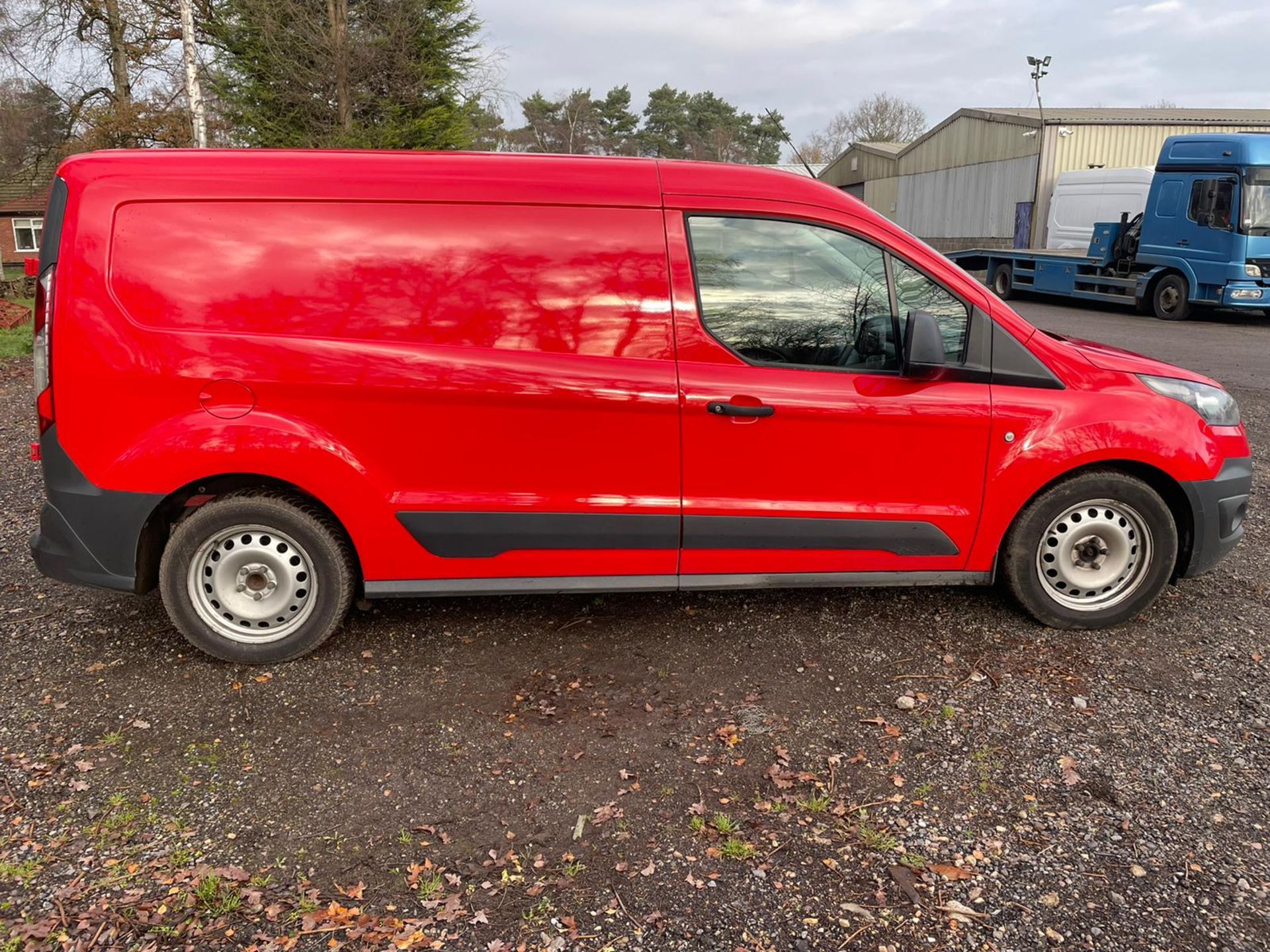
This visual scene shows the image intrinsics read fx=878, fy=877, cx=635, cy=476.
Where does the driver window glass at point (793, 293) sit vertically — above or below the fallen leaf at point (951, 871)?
above

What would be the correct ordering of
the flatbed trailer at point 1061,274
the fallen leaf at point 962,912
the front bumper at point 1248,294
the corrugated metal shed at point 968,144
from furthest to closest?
the corrugated metal shed at point 968,144, the flatbed trailer at point 1061,274, the front bumper at point 1248,294, the fallen leaf at point 962,912

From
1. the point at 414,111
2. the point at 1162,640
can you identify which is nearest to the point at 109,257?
the point at 1162,640

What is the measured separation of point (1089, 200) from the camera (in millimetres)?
22406

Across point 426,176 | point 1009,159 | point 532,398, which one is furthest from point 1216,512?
point 1009,159

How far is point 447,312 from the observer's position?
11.0 feet

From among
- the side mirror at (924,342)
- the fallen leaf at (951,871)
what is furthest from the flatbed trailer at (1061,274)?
the fallen leaf at (951,871)

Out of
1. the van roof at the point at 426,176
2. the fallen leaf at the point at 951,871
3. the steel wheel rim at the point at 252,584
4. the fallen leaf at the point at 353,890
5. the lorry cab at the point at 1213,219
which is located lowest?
the fallen leaf at the point at 353,890

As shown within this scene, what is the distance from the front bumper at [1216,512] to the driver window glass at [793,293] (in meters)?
1.51

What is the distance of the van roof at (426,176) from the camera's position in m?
3.30

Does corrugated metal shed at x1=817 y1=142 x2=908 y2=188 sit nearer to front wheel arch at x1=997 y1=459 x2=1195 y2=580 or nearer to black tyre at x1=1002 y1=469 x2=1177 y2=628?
front wheel arch at x1=997 y1=459 x2=1195 y2=580

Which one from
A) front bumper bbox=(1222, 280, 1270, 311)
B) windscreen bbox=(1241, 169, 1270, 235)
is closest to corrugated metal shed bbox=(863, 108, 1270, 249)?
windscreen bbox=(1241, 169, 1270, 235)

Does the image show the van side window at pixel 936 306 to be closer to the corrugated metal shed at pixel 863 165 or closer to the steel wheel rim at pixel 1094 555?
the steel wheel rim at pixel 1094 555

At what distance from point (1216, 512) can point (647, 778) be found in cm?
280

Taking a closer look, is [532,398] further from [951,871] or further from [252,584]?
[951,871]
